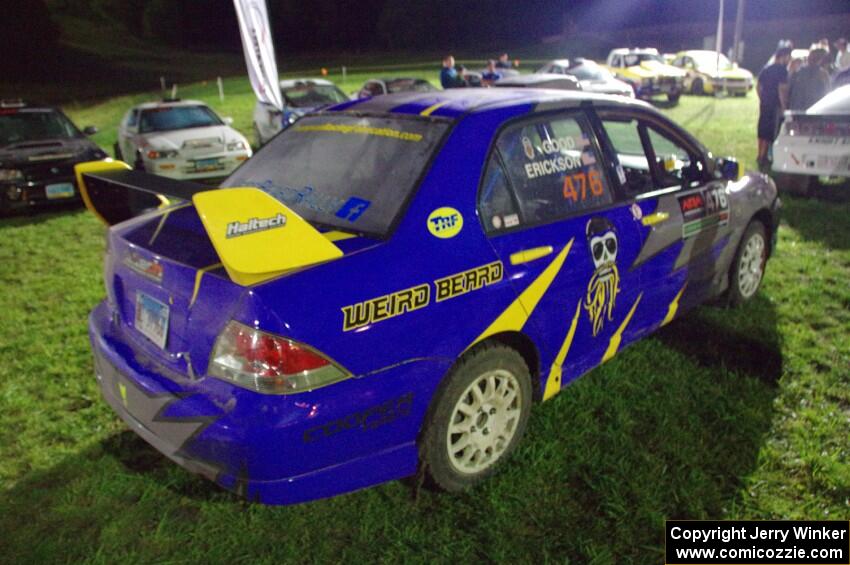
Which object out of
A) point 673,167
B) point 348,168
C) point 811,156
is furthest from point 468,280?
point 811,156

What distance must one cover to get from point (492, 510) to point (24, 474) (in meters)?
2.21

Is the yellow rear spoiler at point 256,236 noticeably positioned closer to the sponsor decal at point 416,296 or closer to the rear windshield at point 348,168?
the sponsor decal at point 416,296

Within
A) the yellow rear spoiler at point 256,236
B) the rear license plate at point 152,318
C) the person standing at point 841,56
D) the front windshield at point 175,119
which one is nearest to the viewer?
the yellow rear spoiler at point 256,236

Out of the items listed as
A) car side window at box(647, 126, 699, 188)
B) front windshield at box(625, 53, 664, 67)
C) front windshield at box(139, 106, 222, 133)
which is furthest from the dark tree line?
car side window at box(647, 126, 699, 188)

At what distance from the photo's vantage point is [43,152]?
8320 mm

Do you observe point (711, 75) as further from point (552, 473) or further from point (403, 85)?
point (552, 473)

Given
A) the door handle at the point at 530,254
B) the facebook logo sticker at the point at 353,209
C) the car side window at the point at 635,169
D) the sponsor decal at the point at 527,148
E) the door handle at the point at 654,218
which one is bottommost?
the door handle at the point at 654,218

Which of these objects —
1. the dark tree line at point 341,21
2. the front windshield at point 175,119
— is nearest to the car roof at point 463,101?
the front windshield at point 175,119

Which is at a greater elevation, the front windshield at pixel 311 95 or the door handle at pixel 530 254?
the front windshield at pixel 311 95

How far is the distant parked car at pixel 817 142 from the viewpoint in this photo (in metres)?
7.43

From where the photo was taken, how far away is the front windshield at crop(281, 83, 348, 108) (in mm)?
12586

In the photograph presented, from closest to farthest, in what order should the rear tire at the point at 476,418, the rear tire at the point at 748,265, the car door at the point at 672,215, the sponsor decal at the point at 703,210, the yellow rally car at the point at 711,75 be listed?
the rear tire at the point at 476,418 → the car door at the point at 672,215 → the sponsor decal at the point at 703,210 → the rear tire at the point at 748,265 → the yellow rally car at the point at 711,75

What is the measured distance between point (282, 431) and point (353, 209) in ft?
3.16

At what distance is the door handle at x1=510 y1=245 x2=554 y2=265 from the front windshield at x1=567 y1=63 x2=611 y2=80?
1703 cm
